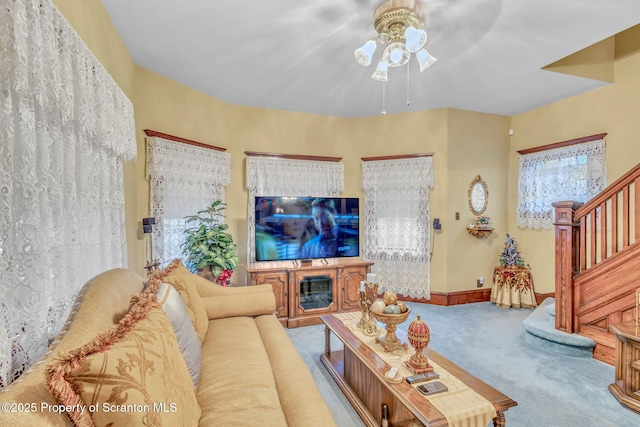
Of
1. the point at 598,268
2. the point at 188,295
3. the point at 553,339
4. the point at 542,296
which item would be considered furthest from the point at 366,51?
the point at 542,296

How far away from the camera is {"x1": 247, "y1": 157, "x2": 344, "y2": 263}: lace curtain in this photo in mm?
4121

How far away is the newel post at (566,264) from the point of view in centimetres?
289

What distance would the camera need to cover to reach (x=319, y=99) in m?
3.94

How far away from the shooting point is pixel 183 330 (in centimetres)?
150

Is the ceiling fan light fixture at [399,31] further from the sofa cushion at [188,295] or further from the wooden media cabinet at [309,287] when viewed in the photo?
the wooden media cabinet at [309,287]

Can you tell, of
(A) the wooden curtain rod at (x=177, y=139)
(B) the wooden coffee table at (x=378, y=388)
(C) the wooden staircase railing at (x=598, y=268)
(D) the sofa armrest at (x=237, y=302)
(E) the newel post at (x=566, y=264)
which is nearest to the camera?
(B) the wooden coffee table at (x=378, y=388)

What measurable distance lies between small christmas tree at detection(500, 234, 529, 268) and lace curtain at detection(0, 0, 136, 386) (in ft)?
15.9

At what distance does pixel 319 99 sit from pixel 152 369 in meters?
3.66

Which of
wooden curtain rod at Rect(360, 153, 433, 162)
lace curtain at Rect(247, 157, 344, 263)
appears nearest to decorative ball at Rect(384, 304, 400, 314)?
lace curtain at Rect(247, 157, 344, 263)

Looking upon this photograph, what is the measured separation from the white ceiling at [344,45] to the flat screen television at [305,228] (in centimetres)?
141

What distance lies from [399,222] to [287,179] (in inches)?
72.1

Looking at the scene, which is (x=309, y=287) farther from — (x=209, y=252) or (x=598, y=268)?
(x=598, y=268)

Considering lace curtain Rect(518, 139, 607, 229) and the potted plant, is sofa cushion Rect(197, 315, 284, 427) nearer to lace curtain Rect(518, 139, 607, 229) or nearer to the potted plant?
the potted plant

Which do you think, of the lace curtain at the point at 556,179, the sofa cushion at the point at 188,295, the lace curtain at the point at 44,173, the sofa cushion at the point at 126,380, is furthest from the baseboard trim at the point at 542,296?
the lace curtain at the point at 44,173
